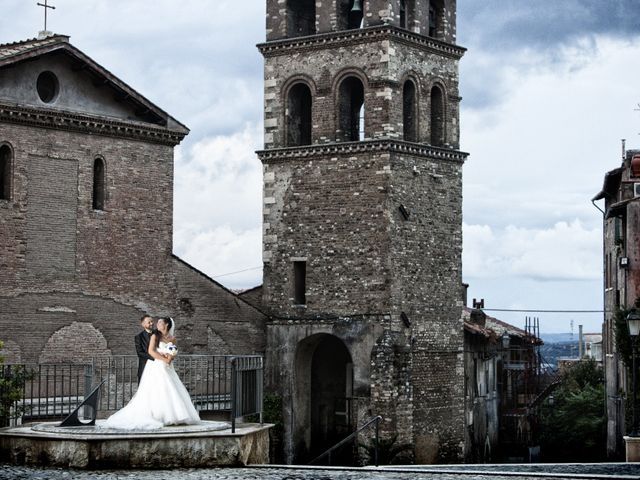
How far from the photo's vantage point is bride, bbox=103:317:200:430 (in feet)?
58.9

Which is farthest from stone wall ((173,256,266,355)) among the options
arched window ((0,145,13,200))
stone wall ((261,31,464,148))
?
arched window ((0,145,13,200))

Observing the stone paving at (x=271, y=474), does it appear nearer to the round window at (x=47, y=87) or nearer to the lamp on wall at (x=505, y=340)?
the round window at (x=47, y=87)

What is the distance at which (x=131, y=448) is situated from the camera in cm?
1666

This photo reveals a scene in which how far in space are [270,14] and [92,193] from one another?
8129 mm

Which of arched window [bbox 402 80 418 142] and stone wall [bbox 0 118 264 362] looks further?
arched window [bbox 402 80 418 142]

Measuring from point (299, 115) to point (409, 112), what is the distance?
3.07 m

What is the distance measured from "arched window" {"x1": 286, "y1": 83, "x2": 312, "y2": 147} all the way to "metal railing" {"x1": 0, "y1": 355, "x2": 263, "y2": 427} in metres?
6.82

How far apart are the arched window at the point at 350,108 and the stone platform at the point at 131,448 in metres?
17.7

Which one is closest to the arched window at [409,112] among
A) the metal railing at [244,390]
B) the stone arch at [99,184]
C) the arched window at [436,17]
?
the arched window at [436,17]

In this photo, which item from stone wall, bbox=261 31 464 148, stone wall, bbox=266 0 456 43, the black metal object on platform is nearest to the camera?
the black metal object on platform

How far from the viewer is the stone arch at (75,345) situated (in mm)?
29172

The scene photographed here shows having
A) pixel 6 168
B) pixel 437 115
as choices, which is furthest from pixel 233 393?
pixel 437 115

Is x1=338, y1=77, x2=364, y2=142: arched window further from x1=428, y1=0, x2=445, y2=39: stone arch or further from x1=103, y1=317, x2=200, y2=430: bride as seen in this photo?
x1=103, y1=317, x2=200, y2=430: bride

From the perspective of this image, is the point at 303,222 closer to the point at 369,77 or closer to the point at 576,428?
the point at 369,77
